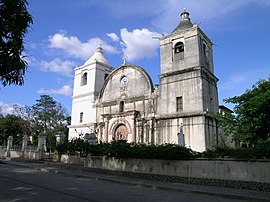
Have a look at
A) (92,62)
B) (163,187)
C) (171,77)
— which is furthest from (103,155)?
(92,62)

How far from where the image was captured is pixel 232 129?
16266mm

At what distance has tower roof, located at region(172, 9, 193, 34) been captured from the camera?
21938 mm

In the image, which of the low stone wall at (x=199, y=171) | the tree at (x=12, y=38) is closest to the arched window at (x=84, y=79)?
the low stone wall at (x=199, y=171)

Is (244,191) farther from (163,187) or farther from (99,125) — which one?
(99,125)

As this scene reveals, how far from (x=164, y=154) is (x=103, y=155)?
4.87 meters

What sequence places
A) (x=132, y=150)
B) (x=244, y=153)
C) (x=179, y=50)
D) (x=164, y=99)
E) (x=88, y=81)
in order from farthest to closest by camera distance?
1. (x=88, y=81)
2. (x=179, y=50)
3. (x=164, y=99)
4. (x=132, y=150)
5. (x=244, y=153)

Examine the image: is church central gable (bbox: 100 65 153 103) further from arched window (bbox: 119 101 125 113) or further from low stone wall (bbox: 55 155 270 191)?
low stone wall (bbox: 55 155 270 191)

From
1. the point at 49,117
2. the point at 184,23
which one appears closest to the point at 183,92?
the point at 184,23

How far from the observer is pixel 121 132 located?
24.5 metres

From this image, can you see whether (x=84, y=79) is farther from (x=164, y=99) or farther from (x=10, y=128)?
(x=10, y=128)

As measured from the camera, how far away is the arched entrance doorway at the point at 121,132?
78.8 ft

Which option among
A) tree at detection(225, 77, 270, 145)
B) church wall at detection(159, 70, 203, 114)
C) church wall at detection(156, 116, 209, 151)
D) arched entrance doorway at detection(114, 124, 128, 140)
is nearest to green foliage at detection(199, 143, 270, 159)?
tree at detection(225, 77, 270, 145)

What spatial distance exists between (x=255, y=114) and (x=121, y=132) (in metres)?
14.3

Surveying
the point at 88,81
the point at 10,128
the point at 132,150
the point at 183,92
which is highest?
the point at 88,81
